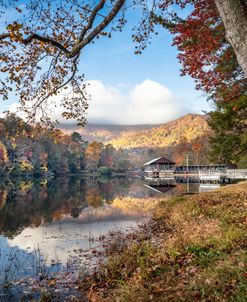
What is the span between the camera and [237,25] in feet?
13.7

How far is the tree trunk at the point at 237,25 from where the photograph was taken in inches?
162

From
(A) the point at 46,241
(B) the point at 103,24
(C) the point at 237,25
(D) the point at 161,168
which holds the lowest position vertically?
(A) the point at 46,241

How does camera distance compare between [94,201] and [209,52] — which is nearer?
[209,52]

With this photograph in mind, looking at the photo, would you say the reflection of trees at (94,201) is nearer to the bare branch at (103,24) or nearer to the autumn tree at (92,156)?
the bare branch at (103,24)

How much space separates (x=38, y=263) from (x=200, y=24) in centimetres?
1101

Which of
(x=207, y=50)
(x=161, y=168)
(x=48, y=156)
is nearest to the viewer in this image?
(x=207, y=50)

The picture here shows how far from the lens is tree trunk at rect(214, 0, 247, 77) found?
13.5 feet

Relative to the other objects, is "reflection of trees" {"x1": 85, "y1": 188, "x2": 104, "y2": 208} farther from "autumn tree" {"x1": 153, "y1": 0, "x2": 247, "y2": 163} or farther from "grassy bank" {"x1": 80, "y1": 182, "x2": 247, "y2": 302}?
"grassy bank" {"x1": 80, "y1": 182, "x2": 247, "y2": 302}

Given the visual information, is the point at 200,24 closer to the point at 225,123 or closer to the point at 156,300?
the point at 156,300

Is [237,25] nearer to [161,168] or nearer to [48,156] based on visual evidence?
[161,168]

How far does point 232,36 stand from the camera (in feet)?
13.8

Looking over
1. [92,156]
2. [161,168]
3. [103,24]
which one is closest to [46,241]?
[103,24]

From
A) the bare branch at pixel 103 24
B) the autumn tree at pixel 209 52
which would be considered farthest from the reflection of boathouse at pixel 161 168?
the bare branch at pixel 103 24

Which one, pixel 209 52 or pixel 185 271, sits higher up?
pixel 209 52
